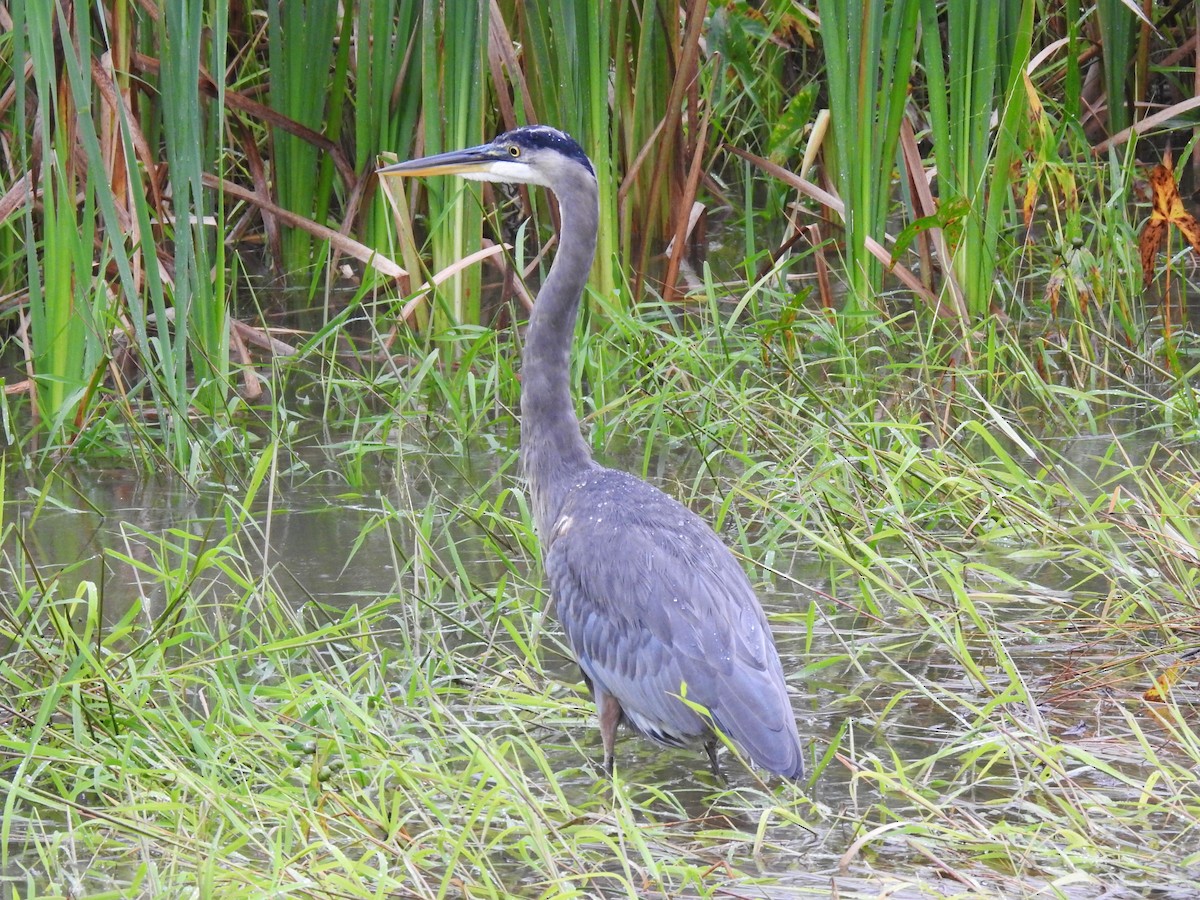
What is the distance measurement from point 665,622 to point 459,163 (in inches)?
60.3

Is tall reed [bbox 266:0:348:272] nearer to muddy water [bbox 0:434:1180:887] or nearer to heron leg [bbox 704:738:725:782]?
muddy water [bbox 0:434:1180:887]

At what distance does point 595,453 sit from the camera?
16.6ft

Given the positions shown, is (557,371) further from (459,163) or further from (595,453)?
(595,453)

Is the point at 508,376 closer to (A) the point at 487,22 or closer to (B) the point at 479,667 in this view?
(A) the point at 487,22

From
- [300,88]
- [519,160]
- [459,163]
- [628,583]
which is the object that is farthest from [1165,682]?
[300,88]

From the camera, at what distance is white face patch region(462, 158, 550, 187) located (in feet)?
13.8

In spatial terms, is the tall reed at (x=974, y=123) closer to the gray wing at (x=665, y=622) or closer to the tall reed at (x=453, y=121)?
the tall reed at (x=453, y=121)

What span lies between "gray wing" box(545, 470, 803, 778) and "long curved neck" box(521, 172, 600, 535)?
0.69ft

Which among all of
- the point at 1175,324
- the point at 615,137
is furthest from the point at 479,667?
the point at 1175,324

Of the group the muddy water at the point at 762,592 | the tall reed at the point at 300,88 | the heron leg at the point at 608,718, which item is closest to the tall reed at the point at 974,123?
the muddy water at the point at 762,592

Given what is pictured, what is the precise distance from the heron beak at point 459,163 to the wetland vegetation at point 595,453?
662mm

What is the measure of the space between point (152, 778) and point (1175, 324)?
4156 millimetres

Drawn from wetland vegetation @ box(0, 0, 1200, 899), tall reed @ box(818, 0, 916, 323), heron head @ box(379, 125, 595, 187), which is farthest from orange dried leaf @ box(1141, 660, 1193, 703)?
tall reed @ box(818, 0, 916, 323)

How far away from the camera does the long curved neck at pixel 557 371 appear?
3.92 metres
